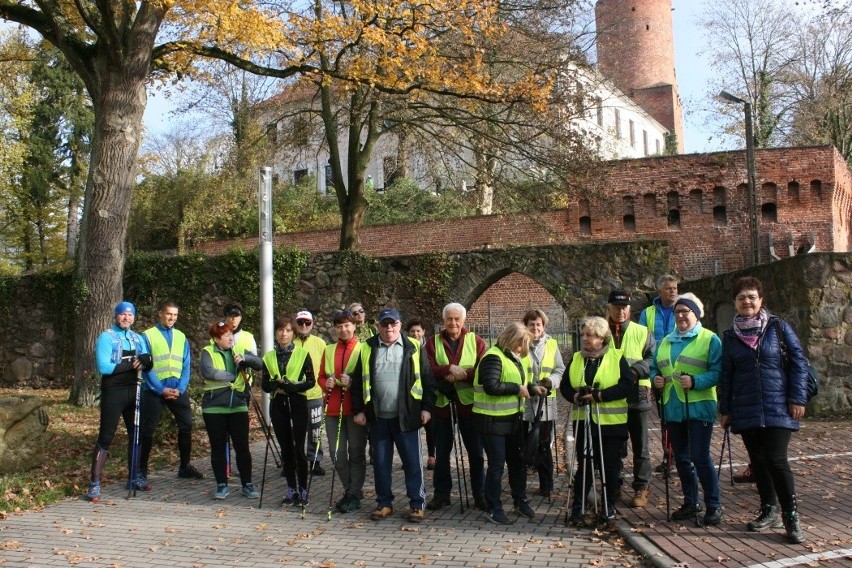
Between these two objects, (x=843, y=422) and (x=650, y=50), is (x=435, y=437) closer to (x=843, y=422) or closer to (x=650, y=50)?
(x=843, y=422)

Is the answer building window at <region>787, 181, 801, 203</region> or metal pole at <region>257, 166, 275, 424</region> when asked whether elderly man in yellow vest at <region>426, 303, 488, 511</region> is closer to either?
metal pole at <region>257, 166, 275, 424</region>

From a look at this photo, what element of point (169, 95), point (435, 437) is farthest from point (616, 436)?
point (169, 95)

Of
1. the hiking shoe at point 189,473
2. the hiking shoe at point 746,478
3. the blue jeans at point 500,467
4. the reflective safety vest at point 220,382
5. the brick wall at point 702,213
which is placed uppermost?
the brick wall at point 702,213

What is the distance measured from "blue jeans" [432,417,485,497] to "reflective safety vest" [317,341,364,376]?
3.04ft

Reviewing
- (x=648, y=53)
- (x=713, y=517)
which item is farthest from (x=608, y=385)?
(x=648, y=53)

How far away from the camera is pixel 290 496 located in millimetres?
8156

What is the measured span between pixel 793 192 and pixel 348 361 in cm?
2716

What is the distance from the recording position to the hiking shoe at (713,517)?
668cm

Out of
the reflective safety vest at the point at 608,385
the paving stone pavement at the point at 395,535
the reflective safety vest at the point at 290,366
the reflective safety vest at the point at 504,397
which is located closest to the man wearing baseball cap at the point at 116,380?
the paving stone pavement at the point at 395,535

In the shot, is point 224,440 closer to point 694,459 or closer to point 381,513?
point 381,513

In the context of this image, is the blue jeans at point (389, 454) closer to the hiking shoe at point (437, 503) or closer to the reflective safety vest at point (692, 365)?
the hiking shoe at point (437, 503)

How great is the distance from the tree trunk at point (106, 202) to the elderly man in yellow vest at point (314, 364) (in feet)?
21.6

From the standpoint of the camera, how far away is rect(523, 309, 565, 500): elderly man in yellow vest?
7836 mm

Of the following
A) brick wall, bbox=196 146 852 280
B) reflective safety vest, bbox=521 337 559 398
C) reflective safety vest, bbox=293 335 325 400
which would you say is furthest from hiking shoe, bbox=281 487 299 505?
brick wall, bbox=196 146 852 280
